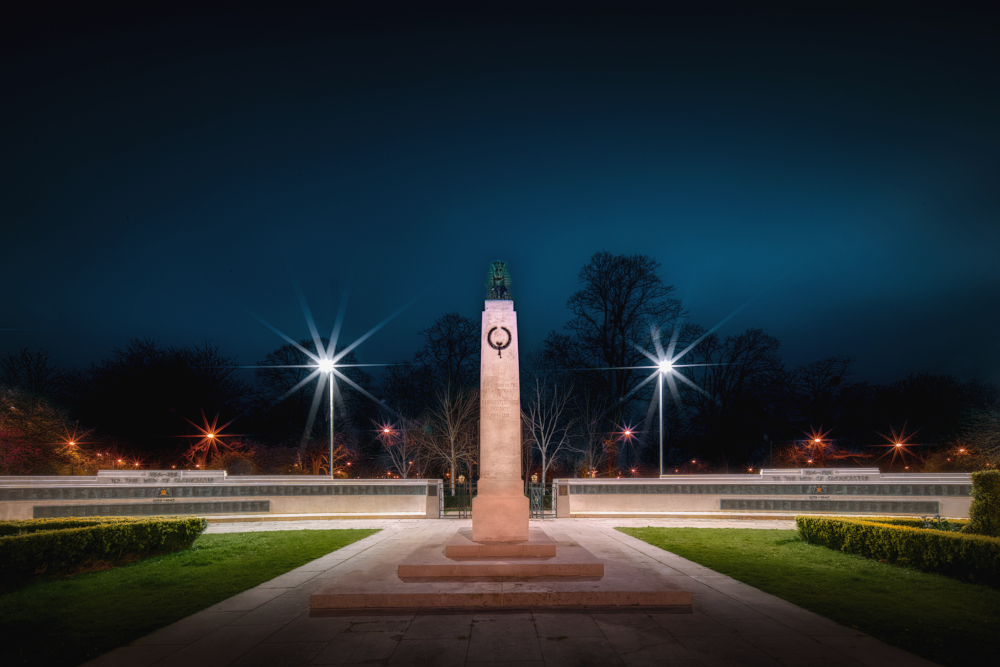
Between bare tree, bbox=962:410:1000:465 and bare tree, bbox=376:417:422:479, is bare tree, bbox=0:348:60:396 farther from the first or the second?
bare tree, bbox=962:410:1000:465

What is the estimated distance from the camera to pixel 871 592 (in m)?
8.30

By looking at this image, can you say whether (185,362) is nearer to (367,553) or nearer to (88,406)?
(88,406)

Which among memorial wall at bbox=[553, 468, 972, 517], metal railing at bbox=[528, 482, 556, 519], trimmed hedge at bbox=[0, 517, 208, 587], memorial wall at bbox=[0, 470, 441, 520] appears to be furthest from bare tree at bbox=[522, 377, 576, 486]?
trimmed hedge at bbox=[0, 517, 208, 587]

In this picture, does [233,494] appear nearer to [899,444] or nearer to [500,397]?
[500,397]

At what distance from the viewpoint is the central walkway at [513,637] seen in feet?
17.3

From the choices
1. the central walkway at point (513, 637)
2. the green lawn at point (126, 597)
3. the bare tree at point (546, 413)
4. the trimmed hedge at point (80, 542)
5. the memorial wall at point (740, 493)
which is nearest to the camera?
the central walkway at point (513, 637)

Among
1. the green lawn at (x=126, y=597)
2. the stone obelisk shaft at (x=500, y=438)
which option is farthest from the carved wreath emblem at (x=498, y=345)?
the green lawn at (x=126, y=597)

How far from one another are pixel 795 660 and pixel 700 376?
35144 millimetres

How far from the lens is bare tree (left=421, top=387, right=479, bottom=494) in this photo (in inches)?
1267

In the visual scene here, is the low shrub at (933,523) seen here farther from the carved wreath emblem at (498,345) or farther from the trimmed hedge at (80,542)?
the trimmed hedge at (80,542)

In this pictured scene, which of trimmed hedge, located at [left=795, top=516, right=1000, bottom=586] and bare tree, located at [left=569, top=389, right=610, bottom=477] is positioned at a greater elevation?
bare tree, located at [left=569, top=389, right=610, bottom=477]

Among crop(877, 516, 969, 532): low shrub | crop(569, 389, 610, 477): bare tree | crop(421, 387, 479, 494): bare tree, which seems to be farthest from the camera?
crop(569, 389, 610, 477): bare tree

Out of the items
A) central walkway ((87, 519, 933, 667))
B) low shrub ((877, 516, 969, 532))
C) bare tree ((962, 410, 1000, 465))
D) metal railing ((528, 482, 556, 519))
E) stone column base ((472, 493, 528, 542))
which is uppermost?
bare tree ((962, 410, 1000, 465))

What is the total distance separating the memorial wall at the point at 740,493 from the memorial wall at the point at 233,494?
5.68 metres
